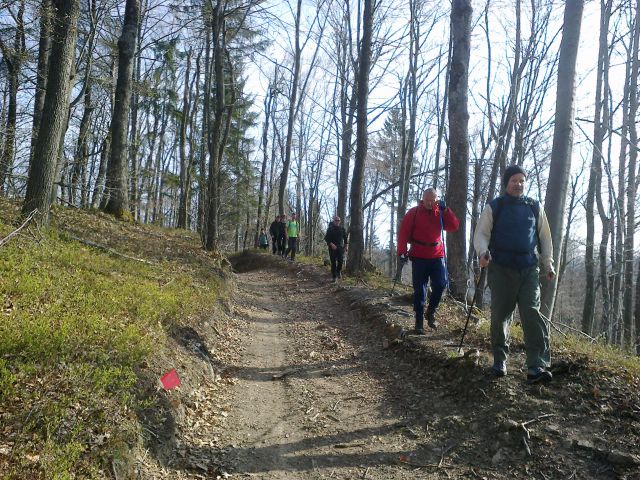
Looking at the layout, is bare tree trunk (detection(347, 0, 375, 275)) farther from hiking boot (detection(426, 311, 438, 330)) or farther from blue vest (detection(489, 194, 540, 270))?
blue vest (detection(489, 194, 540, 270))

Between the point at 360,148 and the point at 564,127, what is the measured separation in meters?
7.44

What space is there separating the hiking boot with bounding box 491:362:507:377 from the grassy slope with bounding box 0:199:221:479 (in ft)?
11.4

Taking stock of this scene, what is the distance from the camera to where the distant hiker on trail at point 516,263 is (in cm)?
427

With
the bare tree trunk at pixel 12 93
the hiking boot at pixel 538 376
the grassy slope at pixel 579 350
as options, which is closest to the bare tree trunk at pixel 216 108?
the bare tree trunk at pixel 12 93

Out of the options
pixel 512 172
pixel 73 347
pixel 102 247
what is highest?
pixel 512 172

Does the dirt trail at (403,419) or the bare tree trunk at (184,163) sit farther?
the bare tree trunk at (184,163)

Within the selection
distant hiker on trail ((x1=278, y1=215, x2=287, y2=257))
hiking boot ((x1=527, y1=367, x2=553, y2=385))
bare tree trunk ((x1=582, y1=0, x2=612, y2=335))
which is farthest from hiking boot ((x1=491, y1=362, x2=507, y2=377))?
distant hiker on trail ((x1=278, y1=215, x2=287, y2=257))

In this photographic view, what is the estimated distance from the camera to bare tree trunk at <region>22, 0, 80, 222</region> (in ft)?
22.8

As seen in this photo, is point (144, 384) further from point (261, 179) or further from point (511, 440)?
point (261, 179)

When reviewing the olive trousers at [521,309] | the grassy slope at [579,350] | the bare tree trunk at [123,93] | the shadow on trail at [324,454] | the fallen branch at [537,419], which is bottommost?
the shadow on trail at [324,454]

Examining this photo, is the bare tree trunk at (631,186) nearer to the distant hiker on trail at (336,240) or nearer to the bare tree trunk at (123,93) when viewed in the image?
the distant hiker on trail at (336,240)

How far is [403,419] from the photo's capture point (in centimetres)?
430

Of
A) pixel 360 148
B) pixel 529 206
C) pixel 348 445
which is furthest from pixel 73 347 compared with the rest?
pixel 360 148

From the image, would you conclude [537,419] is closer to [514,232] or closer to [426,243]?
[514,232]
